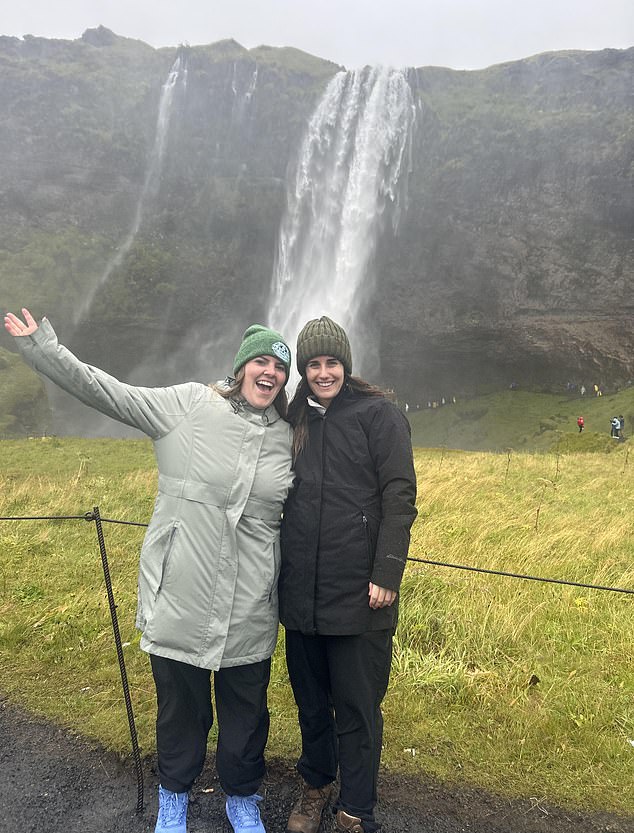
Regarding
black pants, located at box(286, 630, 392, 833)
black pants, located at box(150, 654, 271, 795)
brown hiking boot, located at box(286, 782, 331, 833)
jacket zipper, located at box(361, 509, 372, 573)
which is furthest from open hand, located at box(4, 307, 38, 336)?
brown hiking boot, located at box(286, 782, 331, 833)

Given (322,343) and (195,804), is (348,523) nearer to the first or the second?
(322,343)

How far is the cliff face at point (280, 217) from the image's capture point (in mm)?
47344

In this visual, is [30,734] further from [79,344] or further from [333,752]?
[79,344]

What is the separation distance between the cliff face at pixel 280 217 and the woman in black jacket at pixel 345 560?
160 feet

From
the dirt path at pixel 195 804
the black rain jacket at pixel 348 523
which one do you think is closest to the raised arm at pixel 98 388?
the black rain jacket at pixel 348 523

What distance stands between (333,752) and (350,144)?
57325mm

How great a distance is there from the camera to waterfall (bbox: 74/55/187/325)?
165 ft

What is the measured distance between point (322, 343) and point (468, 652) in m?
3.40

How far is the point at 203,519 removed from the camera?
2916mm

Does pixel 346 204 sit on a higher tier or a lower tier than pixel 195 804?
higher

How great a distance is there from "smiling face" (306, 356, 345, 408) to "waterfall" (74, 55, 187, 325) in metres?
51.4

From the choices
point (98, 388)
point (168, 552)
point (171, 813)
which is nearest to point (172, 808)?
point (171, 813)

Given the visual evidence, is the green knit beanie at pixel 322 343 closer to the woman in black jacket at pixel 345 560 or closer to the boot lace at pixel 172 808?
the woman in black jacket at pixel 345 560

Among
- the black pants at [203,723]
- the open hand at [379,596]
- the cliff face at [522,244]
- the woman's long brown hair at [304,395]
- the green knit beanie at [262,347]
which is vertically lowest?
the black pants at [203,723]
